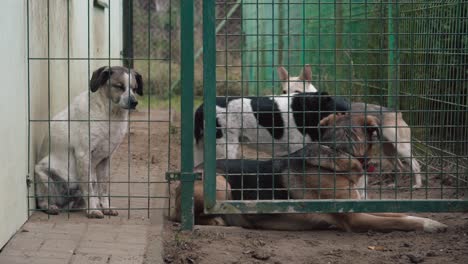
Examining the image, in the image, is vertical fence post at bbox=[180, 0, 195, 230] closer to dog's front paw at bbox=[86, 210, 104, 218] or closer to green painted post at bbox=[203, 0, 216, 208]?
green painted post at bbox=[203, 0, 216, 208]

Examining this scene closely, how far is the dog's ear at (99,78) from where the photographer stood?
6.36 meters

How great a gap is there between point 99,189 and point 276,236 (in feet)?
5.33

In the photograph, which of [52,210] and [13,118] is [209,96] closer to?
[13,118]

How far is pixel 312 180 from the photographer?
6.02 m

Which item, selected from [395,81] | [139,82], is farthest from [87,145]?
[395,81]

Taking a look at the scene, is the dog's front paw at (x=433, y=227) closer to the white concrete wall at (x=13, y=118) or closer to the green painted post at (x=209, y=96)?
the green painted post at (x=209, y=96)

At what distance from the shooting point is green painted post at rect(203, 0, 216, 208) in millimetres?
5500

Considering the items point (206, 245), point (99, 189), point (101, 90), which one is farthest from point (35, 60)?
point (206, 245)

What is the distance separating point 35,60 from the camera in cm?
615

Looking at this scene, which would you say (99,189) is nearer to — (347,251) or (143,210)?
(143,210)

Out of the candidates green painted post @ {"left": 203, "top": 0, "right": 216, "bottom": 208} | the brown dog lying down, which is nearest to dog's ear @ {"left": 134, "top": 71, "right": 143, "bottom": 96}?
the brown dog lying down

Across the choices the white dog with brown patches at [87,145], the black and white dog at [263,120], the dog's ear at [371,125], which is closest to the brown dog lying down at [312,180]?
the dog's ear at [371,125]

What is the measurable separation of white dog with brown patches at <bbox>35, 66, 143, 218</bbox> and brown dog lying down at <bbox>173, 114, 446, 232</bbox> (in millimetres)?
779

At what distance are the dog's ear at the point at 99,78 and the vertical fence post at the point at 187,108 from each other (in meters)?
1.06
